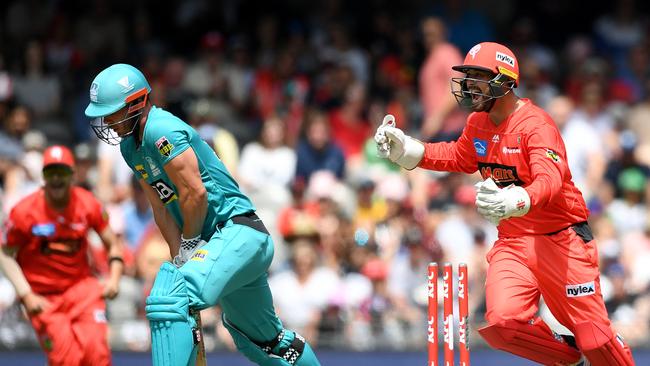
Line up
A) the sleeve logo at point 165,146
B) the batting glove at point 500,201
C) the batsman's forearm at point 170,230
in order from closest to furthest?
the batting glove at point 500,201, the sleeve logo at point 165,146, the batsman's forearm at point 170,230

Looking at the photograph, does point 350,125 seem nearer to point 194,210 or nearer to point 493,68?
point 493,68

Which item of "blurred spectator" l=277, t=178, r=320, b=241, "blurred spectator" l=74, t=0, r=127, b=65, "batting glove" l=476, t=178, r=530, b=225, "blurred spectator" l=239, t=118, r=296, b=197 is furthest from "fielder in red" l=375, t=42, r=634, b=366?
"blurred spectator" l=74, t=0, r=127, b=65

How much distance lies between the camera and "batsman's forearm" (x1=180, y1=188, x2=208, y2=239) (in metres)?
7.12

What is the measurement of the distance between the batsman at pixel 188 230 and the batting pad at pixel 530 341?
134cm

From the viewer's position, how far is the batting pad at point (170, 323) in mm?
6926

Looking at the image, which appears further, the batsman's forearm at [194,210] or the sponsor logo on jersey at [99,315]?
the sponsor logo on jersey at [99,315]

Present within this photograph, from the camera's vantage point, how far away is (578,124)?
13.5 metres

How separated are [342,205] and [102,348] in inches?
176

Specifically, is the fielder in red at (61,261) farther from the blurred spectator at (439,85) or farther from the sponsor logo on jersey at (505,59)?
the blurred spectator at (439,85)

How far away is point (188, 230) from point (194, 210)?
0.20 metres

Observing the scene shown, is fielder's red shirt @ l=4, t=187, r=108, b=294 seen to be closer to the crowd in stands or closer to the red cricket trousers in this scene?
the red cricket trousers

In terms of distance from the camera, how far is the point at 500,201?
665cm

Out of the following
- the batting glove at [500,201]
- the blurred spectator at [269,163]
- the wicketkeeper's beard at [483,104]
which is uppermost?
the blurred spectator at [269,163]

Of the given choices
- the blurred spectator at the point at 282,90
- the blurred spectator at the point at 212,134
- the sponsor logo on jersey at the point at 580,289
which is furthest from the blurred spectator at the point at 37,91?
the sponsor logo on jersey at the point at 580,289
